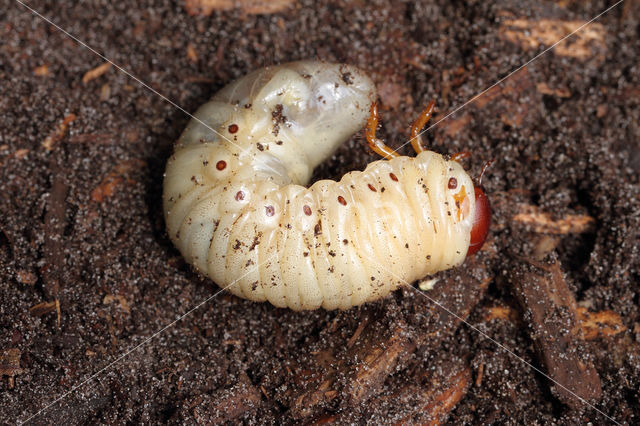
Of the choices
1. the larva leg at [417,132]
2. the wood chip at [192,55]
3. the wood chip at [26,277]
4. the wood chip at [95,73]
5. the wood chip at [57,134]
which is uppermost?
the wood chip at [95,73]

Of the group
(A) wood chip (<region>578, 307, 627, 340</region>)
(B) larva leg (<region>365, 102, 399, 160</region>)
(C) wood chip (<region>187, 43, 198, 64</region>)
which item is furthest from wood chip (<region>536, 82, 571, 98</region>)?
(C) wood chip (<region>187, 43, 198, 64</region>)

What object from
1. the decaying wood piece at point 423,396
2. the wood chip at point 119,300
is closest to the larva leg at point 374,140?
the decaying wood piece at point 423,396

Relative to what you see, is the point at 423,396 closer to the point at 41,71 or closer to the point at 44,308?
the point at 44,308

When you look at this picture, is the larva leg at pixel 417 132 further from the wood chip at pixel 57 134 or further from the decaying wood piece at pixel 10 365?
the decaying wood piece at pixel 10 365

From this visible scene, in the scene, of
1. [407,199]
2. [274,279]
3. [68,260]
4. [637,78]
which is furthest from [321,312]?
[637,78]

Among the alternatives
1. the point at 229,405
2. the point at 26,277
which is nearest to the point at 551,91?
the point at 229,405
